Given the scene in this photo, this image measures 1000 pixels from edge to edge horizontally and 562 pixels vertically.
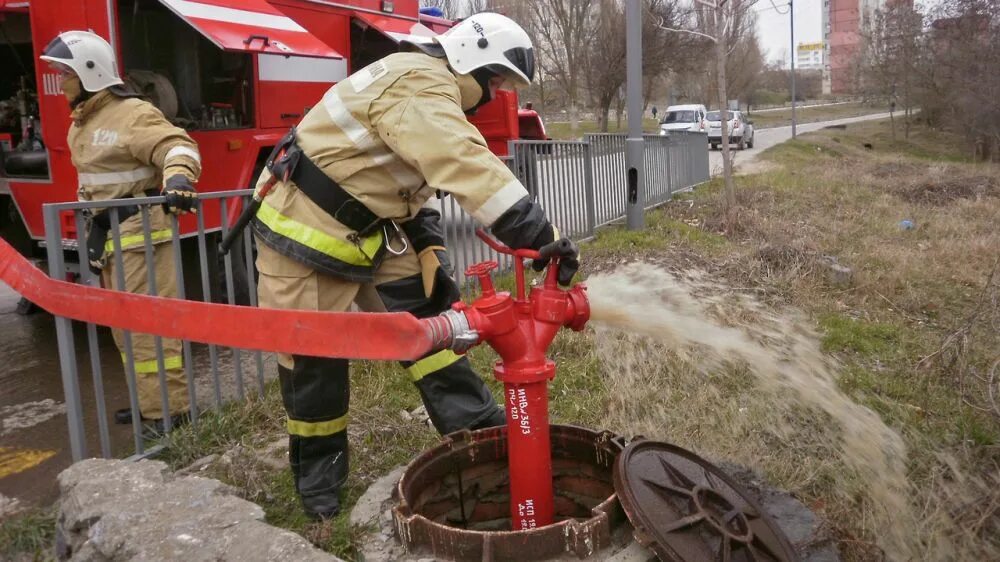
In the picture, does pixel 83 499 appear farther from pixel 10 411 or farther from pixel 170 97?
pixel 170 97

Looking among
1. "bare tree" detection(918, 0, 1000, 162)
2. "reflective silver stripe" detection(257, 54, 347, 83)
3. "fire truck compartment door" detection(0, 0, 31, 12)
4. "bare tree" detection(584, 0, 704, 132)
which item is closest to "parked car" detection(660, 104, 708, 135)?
"bare tree" detection(584, 0, 704, 132)

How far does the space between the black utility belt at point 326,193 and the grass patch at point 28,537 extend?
1.45 m

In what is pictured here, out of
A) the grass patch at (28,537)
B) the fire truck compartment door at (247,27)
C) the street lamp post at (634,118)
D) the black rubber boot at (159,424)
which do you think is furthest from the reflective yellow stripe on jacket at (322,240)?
the street lamp post at (634,118)

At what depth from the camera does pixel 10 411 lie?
14.2ft

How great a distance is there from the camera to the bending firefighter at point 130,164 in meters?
3.81

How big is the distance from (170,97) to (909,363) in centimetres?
517

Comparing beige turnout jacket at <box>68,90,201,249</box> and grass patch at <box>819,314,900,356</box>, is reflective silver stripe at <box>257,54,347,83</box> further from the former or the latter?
grass patch at <box>819,314,900,356</box>

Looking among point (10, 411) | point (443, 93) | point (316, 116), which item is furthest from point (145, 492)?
point (10, 411)

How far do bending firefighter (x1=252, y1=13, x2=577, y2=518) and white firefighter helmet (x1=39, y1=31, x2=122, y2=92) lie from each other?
5.63 ft

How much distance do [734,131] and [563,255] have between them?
26.5 metres

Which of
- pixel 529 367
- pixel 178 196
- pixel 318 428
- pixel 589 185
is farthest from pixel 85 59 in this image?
pixel 589 185

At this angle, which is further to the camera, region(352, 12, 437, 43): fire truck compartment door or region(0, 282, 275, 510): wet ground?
region(352, 12, 437, 43): fire truck compartment door

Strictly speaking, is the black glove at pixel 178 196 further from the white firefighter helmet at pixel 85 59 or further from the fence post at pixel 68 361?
the white firefighter helmet at pixel 85 59

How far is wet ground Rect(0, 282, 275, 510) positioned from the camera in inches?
140
